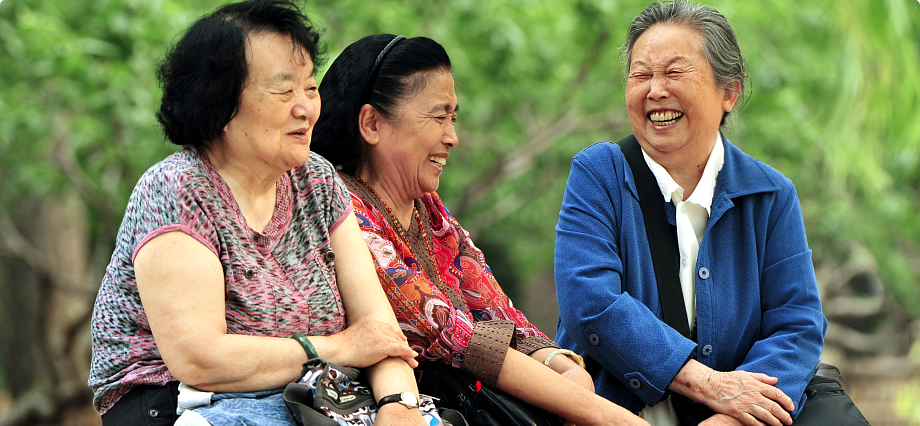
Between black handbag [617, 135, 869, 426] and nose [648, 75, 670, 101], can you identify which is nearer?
black handbag [617, 135, 869, 426]

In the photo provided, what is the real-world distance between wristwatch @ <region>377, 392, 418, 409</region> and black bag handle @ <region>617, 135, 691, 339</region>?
89 centimetres

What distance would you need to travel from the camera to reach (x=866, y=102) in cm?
492

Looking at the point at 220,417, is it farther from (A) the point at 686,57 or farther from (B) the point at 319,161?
(A) the point at 686,57

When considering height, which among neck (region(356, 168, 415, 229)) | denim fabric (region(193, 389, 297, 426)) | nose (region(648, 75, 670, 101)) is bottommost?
denim fabric (region(193, 389, 297, 426))

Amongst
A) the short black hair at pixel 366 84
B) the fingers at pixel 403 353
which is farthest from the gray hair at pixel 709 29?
the fingers at pixel 403 353

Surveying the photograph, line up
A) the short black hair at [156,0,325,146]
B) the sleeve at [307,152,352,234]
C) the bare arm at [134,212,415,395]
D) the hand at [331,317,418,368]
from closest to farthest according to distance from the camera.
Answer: the bare arm at [134,212,415,395] < the short black hair at [156,0,325,146] < the hand at [331,317,418,368] < the sleeve at [307,152,352,234]

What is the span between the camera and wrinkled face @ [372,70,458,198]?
2578 millimetres

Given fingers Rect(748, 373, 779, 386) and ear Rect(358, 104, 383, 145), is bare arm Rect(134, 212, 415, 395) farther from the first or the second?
fingers Rect(748, 373, 779, 386)

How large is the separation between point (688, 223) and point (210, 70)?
155cm

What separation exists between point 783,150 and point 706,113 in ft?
19.4

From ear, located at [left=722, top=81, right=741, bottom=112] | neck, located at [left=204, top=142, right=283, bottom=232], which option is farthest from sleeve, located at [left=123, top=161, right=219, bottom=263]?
ear, located at [left=722, top=81, right=741, bottom=112]

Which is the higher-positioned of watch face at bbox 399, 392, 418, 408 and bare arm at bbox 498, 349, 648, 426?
watch face at bbox 399, 392, 418, 408

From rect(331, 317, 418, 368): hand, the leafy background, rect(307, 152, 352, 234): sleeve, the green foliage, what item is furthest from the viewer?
the leafy background

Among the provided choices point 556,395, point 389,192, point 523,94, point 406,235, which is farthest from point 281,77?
point 523,94
